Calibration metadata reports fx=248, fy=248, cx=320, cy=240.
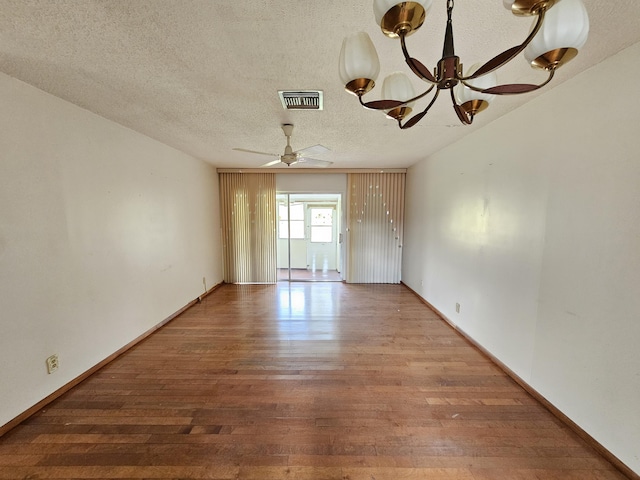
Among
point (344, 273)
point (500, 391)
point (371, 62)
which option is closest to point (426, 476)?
point (500, 391)

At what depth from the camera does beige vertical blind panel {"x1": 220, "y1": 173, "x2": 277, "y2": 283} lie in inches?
198

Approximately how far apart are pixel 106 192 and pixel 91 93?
34.7 inches

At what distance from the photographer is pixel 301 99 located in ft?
6.37

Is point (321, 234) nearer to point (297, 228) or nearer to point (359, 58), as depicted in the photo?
point (297, 228)

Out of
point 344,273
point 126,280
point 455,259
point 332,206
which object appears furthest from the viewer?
point 332,206

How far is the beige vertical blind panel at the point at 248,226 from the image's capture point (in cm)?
504

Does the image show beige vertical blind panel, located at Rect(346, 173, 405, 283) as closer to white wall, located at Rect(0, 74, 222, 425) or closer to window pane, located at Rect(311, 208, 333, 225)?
window pane, located at Rect(311, 208, 333, 225)

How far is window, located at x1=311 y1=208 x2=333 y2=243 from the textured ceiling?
4153 mm

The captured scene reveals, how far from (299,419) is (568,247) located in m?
2.22

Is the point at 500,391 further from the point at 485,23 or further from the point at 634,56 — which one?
the point at 485,23

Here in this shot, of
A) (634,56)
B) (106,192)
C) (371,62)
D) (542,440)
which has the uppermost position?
(634,56)

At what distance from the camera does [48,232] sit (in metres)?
1.87

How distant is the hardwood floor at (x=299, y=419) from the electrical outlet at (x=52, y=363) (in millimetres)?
247

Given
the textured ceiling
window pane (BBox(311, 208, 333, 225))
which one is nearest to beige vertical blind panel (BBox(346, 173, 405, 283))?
window pane (BBox(311, 208, 333, 225))
